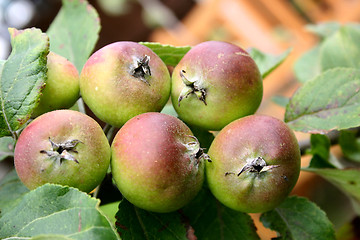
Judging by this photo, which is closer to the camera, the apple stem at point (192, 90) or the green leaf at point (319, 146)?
the apple stem at point (192, 90)

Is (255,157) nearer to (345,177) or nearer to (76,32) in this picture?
(345,177)

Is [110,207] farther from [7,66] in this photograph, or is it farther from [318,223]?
[318,223]

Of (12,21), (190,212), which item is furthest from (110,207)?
(12,21)

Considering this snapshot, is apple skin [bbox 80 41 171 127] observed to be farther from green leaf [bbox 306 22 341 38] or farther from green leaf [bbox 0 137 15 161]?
green leaf [bbox 306 22 341 38]

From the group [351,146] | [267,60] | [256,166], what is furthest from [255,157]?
[351,146]

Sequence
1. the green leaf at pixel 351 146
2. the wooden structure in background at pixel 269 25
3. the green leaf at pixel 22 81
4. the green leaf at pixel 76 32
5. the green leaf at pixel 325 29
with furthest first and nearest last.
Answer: the wooden structure in background at pixel 269 25, the green leaf at pixel 325 29, the green leaf at pixel 351 146, the green leaf at pixel 76 32, the green leaf at pixel 22 81

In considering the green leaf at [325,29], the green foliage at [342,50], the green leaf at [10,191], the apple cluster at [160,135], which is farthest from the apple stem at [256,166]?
the green leaf at [325,29]

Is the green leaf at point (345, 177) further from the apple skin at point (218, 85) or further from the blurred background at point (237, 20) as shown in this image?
the blurred background at point (237, 20)
